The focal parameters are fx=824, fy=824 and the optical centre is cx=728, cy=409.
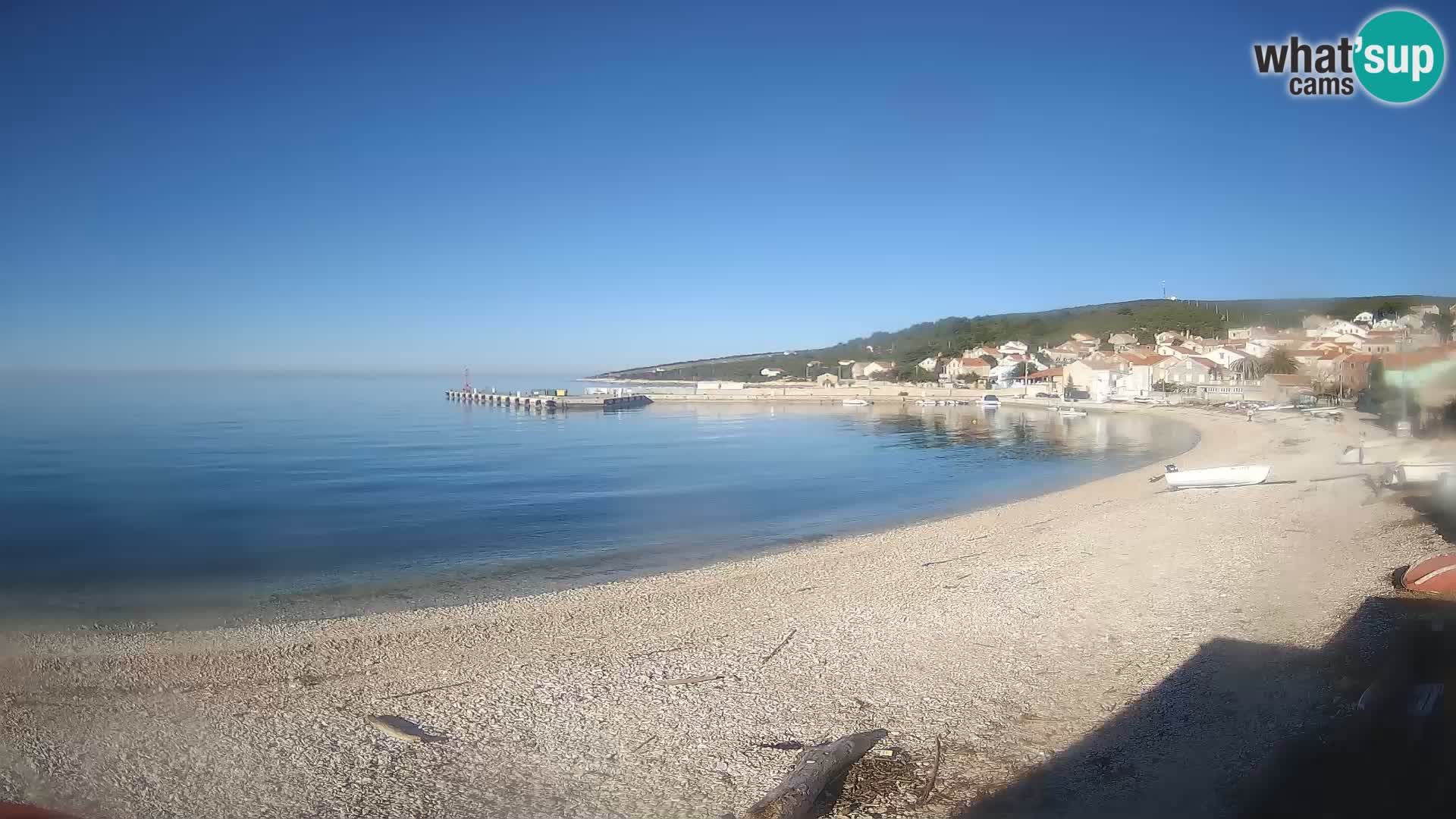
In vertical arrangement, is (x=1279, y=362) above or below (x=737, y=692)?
above

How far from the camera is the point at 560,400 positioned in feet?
225

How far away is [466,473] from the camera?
2538 cm

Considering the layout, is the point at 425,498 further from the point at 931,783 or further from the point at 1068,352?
the point at 1068,352

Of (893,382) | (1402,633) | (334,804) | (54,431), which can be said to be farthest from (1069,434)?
(893,382)

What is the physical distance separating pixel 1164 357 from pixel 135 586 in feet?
120

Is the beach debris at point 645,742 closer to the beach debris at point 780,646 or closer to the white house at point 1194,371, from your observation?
the beach debris at point 780,646

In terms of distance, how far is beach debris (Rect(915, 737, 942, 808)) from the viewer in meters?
4.40

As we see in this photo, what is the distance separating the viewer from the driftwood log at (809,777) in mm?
4180

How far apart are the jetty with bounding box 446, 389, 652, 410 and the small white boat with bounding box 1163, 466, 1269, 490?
185 feet

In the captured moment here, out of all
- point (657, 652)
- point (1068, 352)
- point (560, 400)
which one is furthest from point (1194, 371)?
point (560, 400)

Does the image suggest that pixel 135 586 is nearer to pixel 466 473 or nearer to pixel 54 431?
pixel 466 473

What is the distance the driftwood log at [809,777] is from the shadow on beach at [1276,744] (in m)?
0.72

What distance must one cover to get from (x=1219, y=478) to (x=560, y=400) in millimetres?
57836

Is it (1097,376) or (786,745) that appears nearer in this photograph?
(786,745)
